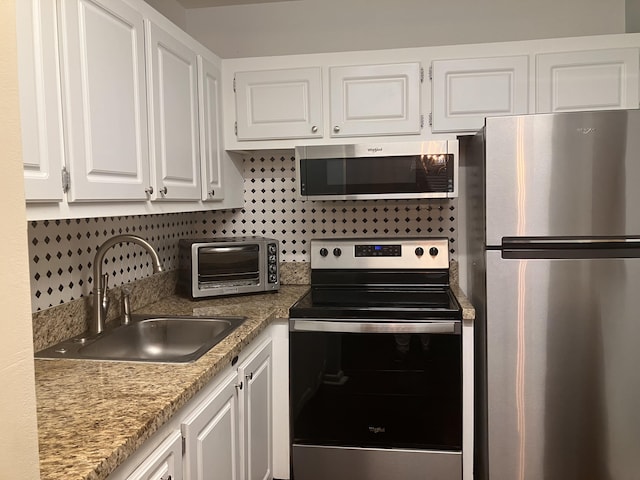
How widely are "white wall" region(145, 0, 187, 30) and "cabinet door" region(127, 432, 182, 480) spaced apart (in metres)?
2.15

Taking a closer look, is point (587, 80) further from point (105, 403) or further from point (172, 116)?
point (105, 403)

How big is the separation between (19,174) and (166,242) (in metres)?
2.07

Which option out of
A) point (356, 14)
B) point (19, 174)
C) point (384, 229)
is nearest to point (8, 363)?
point (19, 174)

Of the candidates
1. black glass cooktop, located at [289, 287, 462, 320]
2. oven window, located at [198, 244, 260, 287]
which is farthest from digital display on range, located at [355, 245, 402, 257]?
oven window, located at [198, 244, 260, 287]

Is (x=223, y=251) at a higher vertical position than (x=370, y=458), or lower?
higher

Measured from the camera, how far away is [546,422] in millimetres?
2125

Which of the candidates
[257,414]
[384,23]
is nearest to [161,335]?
[257,414]

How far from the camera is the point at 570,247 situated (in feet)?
6.81

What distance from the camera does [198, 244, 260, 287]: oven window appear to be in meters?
2.50

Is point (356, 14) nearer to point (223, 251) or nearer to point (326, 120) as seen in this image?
point (326, 120)

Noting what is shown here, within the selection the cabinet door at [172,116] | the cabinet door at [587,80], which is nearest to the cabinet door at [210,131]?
the cabinet door at [172,116]

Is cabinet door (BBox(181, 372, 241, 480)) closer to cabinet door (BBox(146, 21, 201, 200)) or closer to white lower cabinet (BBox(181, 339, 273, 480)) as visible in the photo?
white lower cabinet (BBox(181, 339, 273, 480))

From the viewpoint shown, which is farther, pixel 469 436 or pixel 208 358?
pixel 469 436

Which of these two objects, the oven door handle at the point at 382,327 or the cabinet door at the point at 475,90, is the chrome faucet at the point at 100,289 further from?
the cabinet door at the point at 475,90
